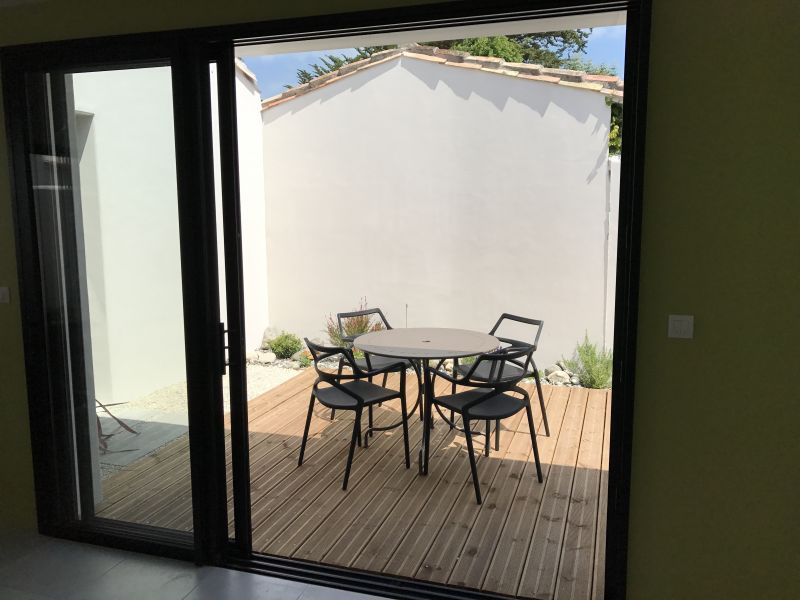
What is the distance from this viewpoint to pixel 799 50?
→ 179 centimetres

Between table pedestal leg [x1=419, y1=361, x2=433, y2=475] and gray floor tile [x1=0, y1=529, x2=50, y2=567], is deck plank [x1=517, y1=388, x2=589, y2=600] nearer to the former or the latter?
table pedestal leg [x1=419, y1=361, x2=433, y2=475]

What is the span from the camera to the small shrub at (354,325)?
6336 mm

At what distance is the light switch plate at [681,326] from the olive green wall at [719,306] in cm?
2

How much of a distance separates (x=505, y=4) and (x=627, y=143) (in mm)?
618

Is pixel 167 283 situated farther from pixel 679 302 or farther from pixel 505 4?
pixel 679 302

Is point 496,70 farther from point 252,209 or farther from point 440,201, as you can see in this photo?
point 252,209

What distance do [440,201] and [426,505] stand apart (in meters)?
3.67

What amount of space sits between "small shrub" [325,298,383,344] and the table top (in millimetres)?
2082

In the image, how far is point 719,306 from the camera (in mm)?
1939

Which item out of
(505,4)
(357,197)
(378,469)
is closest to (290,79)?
(357,197)

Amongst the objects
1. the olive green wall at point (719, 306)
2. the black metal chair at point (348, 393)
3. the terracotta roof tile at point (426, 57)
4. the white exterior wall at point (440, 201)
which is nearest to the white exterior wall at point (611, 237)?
the white exterior wall at point (440, 201)

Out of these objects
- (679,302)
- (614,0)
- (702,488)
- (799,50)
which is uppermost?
(614,0)

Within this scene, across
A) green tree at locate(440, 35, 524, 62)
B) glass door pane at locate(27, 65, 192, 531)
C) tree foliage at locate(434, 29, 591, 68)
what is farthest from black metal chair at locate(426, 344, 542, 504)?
tree foliage at locate(434, 29, 591, 68)

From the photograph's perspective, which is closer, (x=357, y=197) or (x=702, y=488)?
(x=702, y=488)
